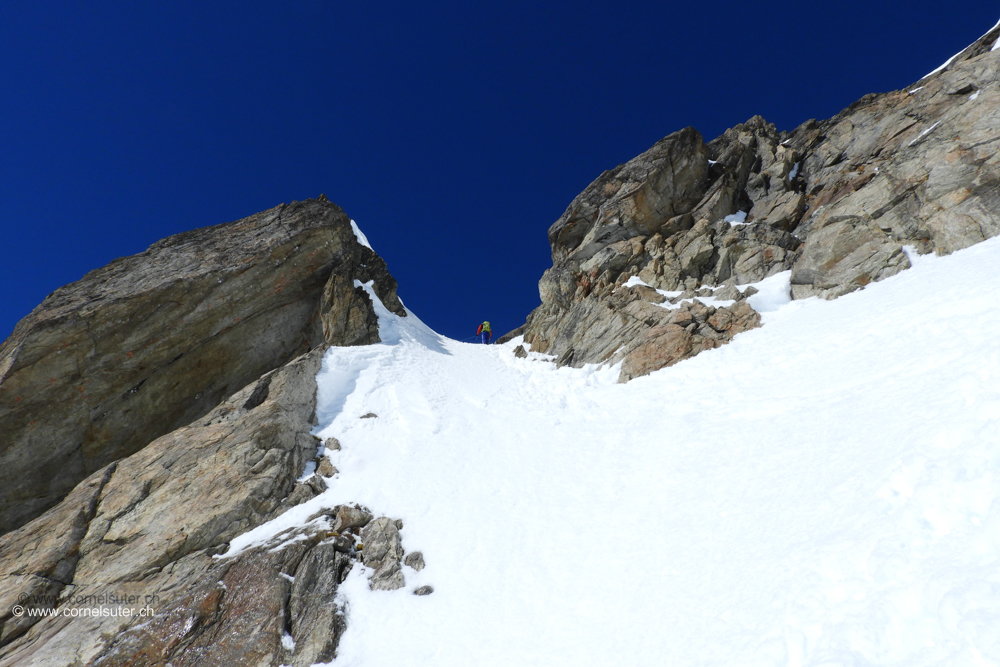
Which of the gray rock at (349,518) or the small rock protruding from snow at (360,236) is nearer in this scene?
the gray rock at (349,518)

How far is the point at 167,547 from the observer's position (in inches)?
475

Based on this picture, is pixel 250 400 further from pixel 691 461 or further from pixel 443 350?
pixel 691 461

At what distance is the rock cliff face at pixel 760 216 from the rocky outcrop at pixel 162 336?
1506cm

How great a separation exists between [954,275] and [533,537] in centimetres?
1702

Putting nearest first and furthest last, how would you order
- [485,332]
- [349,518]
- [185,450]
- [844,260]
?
1. [349,518]
2. [185,450]
3. [844,260]
4. [485,332]

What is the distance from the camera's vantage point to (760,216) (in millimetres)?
28422

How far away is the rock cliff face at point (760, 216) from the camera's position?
19.6m

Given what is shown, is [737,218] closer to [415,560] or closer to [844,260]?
[844,260]

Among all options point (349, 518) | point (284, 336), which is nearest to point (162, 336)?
point (284, 336)

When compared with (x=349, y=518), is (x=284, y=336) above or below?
above

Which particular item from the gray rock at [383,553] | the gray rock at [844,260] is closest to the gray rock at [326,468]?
the gray rock at [383,553]

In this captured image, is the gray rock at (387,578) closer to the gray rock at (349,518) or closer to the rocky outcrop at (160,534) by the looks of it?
the rocky outcrop at (160,534)

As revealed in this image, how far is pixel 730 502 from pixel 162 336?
80.2 feet

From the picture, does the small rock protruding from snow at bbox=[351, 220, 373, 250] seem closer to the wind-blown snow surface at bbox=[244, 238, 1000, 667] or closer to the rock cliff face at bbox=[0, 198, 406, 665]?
the rock cliff face at bbox=[0, 198, 406, 665]
